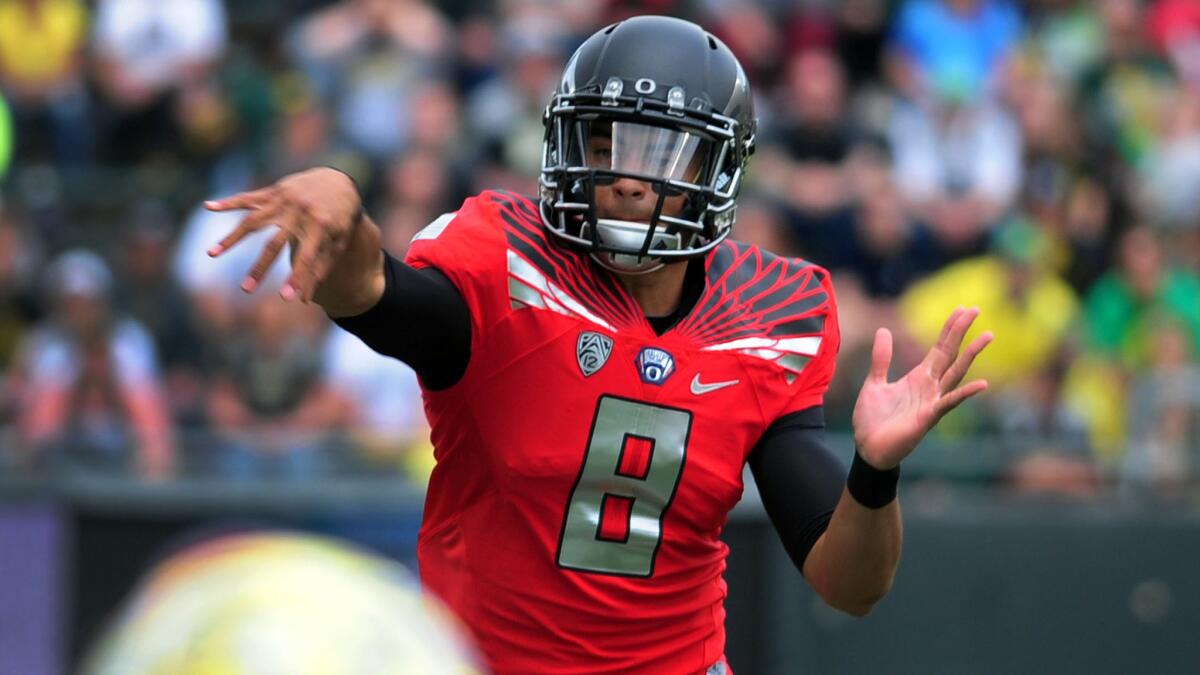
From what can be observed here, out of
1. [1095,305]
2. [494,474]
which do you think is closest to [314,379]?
[1095,305]

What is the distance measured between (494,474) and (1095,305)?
703 cm

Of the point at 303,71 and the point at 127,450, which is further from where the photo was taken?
the point at 303,71

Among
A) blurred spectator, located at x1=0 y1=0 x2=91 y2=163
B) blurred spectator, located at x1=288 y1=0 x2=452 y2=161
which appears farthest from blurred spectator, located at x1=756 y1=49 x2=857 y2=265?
blurred spectator, located at x1=0 y1=0 x2=91 y2=163

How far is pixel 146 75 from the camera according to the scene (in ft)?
33.2

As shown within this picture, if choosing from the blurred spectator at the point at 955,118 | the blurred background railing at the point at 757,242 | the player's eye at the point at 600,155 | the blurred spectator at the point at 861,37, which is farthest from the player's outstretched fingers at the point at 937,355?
the blurred spectator at the point at 861,37

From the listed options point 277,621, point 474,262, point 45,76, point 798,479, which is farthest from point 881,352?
point 45,76

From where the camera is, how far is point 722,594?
155 inches

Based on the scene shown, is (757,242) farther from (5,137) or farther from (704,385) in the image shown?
(704,385)

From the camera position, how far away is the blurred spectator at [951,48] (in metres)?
11.3

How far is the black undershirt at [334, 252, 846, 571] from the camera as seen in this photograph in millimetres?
3455

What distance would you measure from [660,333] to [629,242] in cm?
24

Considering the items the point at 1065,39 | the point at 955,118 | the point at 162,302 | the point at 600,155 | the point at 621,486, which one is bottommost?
the point at 162,302

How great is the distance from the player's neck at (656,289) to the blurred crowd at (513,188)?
4134 mm

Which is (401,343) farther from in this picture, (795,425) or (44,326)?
(44,326)
